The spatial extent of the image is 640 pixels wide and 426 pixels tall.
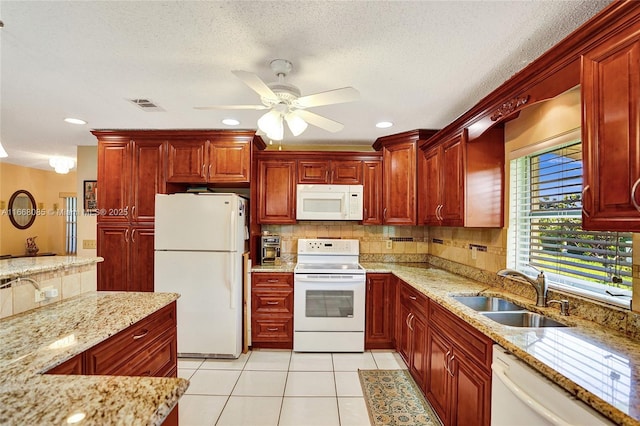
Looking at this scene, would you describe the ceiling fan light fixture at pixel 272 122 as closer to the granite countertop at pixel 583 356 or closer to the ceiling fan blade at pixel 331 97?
the ceiling fan blade at pixel 331 97

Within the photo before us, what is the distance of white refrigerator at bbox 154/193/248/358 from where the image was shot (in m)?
2.93

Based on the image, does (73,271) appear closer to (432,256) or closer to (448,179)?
(448,179)

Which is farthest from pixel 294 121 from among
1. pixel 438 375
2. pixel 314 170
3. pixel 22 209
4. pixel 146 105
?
pixel 22 209

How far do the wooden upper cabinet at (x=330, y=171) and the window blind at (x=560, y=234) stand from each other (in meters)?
1.61

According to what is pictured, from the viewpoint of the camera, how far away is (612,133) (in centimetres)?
115

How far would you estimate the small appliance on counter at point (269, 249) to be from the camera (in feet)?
11.5

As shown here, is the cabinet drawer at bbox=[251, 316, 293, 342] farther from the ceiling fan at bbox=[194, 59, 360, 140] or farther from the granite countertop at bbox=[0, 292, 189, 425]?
the ceiling fan at bbox=[194, 59, 360, 140]

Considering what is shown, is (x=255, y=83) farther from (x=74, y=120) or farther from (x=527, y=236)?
(x=74, y=120)

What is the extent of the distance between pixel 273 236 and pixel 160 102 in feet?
5.90

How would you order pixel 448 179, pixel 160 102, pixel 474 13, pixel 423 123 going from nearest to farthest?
pixel 474 13 → pixel 160 102 → pixel 448 179 → pixel 423 123

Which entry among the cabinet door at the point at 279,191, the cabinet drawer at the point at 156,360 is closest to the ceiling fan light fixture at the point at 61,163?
the cabinet door at the point at 279,191

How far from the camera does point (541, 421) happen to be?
1.08 metres

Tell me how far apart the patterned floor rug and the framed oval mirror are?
24.2 ft

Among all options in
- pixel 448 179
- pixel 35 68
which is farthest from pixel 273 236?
pixel 35 68
